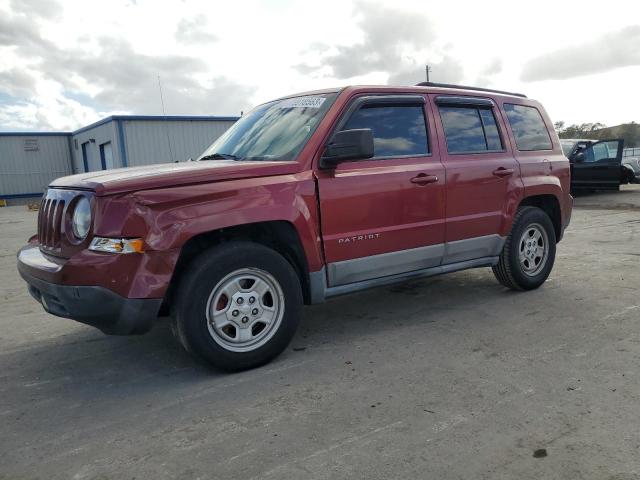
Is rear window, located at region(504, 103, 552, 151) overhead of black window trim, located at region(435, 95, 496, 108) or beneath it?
beneath

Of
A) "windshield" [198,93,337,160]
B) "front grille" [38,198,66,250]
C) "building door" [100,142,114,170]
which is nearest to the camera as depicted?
"front grille" [38,198,66,250]

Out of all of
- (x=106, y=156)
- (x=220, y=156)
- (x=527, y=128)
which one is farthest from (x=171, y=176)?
(x=106, y=156)

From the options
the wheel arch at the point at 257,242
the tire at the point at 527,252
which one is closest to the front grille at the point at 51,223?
the wheel arch at the point at 257,242

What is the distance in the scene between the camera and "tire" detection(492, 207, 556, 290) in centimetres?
519

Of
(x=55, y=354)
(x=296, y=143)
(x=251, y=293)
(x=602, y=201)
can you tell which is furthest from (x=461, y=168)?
(x=602, y=201)

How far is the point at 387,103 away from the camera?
169 inches

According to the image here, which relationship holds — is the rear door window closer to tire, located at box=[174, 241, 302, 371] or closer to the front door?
the front door

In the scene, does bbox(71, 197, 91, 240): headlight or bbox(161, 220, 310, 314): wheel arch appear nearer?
bbox(71, 197, 91, 240): headlight

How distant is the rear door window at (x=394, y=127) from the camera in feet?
13.7

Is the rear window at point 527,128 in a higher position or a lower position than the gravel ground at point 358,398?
higher

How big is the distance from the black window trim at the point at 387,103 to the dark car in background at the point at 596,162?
1263cm

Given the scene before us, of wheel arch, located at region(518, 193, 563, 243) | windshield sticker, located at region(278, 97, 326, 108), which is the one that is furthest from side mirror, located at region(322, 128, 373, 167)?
wheel arch, located at region(518, 193, 563, 243)

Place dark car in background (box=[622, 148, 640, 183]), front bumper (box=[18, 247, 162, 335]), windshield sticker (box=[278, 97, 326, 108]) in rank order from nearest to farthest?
1. front bumper (box=[18, 247, 162, 335])
2. windshield sticker (box=[278, 97, 326, 108])
3. dark car in background (box=[622, 148, 640, 183])

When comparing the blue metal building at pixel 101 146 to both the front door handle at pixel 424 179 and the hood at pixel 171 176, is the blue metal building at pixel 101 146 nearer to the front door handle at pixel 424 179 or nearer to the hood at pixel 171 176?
the front door handle at pixel 424 179
